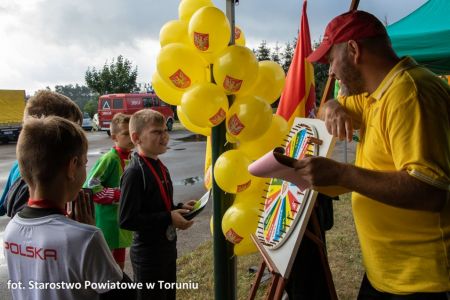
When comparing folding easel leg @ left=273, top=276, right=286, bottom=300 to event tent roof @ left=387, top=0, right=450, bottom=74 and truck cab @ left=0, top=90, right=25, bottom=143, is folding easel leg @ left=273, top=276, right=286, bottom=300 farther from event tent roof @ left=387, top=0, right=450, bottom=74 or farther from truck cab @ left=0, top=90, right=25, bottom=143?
truck cab @ left=0, top=90, right=25, bottom=143

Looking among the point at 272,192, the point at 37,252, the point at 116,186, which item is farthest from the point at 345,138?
the point at 116,186

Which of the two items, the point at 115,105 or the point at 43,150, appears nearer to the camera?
the point at 43,150

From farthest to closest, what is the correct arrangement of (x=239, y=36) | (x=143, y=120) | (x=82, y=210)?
1. (x=239, y=36)
2. (x=143, y=120)
3. (x=82, y=210)

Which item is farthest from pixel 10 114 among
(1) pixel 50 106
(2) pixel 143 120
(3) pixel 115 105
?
(1) pixel 50 106

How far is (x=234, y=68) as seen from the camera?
2.27 m

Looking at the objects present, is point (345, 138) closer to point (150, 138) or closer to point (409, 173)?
point (409, 173)

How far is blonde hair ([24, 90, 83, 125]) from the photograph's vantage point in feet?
7.20

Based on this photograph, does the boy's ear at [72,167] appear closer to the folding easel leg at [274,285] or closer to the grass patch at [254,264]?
the folding easel leg at [274,285]

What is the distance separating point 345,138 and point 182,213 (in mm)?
1217

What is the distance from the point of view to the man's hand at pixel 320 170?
1363 mm

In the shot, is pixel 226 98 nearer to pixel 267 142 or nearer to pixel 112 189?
pixel 267 142

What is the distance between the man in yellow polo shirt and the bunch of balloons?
0.60 m

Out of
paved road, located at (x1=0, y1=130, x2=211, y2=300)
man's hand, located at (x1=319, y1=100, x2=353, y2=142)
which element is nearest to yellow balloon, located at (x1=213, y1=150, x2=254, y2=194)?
man's hand, located at (x1=319, y1=100, x2=353, y2=142)

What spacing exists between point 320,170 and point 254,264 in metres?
2.91
